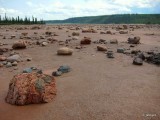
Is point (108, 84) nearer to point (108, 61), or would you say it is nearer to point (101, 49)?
point (108, 61)

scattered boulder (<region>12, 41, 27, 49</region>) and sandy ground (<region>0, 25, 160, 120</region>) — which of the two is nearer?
sandy ground (<region>0, 25, 160, 120</region>)

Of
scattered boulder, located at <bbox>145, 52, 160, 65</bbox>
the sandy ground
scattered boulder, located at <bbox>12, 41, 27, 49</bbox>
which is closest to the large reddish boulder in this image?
the sandy ground

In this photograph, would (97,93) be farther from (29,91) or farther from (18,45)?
(18,45)

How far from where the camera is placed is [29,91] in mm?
4285

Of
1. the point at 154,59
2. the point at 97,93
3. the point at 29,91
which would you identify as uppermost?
the point at 154,59

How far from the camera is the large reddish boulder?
4254 mm

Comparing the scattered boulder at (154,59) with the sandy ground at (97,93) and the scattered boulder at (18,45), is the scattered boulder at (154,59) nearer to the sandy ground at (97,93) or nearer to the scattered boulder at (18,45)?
the sandy ground at (97,93)

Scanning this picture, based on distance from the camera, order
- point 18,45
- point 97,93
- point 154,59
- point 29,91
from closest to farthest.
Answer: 1. point 29,91
2. point 97,93
3. point 154,59
4. point 18,45

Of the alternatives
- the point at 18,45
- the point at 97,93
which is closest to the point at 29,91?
the point at 97,93

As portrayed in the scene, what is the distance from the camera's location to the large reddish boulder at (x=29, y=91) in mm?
4254

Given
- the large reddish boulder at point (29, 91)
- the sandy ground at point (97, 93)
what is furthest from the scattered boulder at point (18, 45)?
the large reddish boulder at point (29, 91)

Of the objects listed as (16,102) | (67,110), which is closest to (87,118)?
(67,110)

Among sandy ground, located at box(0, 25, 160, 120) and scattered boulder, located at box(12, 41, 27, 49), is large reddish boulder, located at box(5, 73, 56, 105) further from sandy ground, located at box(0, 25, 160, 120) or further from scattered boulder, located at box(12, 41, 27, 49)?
scattered boulder, located at box(12, 41, 27, 49)

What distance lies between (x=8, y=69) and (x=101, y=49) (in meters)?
3.52
